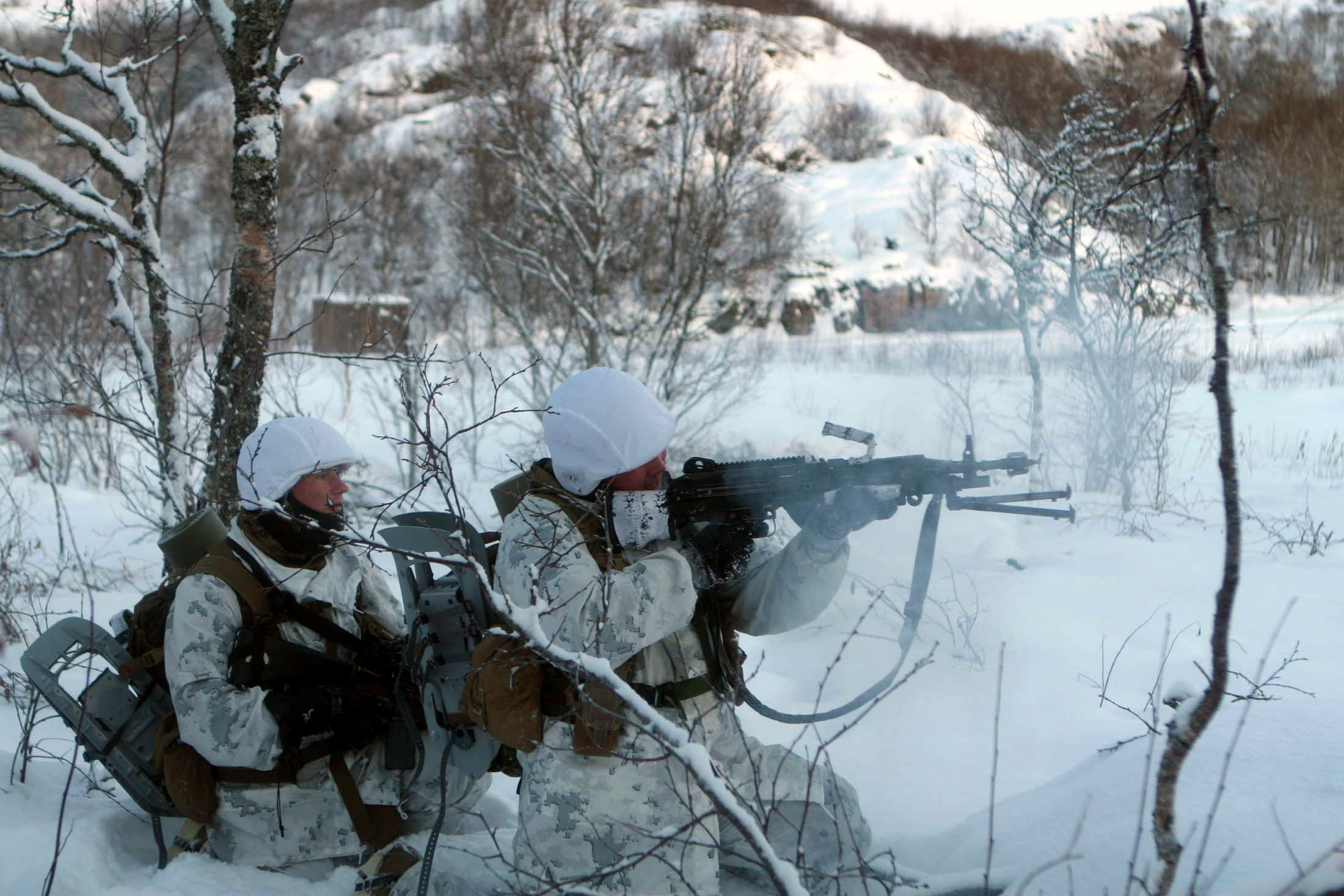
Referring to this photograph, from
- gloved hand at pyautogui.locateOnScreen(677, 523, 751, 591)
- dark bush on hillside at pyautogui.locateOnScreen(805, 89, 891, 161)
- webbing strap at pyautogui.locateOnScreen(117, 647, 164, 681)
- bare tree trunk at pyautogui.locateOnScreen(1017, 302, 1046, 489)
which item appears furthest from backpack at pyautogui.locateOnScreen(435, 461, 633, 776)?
dark bush on hillside at pyautogui.locateOnScreen(805, 89, 891, 161)

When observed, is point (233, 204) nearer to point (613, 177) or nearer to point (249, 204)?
point (249, 204)

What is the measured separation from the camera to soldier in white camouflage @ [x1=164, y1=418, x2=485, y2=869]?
224 cm

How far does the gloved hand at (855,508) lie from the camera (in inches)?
76.9

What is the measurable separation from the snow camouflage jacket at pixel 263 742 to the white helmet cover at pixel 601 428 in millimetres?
949

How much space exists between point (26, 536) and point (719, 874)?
6764 mm

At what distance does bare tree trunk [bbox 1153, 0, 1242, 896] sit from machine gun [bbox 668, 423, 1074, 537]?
578 mm

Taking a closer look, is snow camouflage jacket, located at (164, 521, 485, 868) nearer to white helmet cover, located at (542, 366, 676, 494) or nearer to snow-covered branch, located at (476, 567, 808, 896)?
white helmet cover, located at (542, 366, 676, 494)

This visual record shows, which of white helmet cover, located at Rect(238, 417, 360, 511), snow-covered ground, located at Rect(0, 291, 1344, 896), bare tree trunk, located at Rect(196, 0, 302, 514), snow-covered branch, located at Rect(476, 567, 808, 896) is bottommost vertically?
snow-covered ground, located at Rect(0, 291, 1344, 896)

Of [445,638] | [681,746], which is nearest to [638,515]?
[445,638]

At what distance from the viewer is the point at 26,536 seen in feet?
22.6

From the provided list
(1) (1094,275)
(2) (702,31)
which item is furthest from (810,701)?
(2) (702,31)

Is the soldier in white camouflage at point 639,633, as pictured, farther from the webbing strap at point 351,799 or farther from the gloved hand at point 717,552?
the webbing strap at point 351,799

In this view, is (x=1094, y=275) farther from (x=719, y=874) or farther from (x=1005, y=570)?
(x=719, y=874)

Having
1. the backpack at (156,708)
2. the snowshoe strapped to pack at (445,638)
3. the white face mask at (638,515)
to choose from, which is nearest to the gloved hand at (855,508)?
the white face mask at (638,515)
